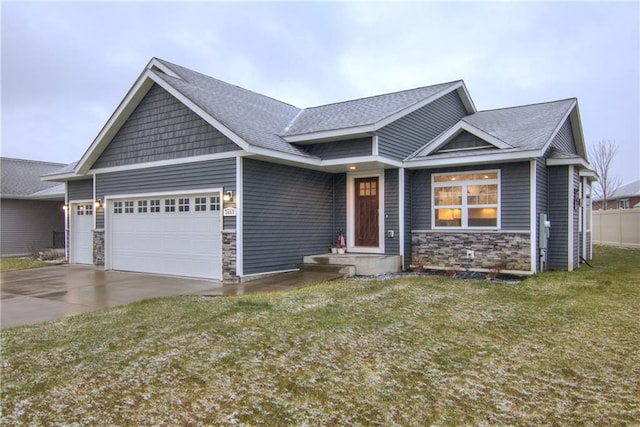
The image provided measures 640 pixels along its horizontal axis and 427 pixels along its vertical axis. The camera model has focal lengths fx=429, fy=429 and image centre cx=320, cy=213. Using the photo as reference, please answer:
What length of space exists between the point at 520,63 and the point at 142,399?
4366 centimetres

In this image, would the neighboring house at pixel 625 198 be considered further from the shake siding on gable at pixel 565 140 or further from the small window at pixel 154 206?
the small window at pixel 154 206

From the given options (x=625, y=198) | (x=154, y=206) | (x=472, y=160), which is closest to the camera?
(x=472, y=160)

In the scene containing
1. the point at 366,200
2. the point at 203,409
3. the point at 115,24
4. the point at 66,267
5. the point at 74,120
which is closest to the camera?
the point at 203,409

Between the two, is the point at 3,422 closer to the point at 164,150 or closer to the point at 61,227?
the point at 164,150

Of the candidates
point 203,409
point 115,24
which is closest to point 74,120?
point 115,24

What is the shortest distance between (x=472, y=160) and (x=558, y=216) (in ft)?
10.2

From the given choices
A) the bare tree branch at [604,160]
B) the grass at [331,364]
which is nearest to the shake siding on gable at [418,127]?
the grass at [331,364]

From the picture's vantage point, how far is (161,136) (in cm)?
1170

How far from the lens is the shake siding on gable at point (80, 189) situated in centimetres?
1493

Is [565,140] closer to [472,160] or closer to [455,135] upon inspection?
[455,135]

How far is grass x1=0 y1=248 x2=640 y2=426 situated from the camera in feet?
11.4

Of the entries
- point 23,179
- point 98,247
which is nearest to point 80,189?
point 98,247

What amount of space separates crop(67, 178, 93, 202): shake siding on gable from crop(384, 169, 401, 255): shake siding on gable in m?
10.2

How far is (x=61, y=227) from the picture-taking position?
2127 cm
